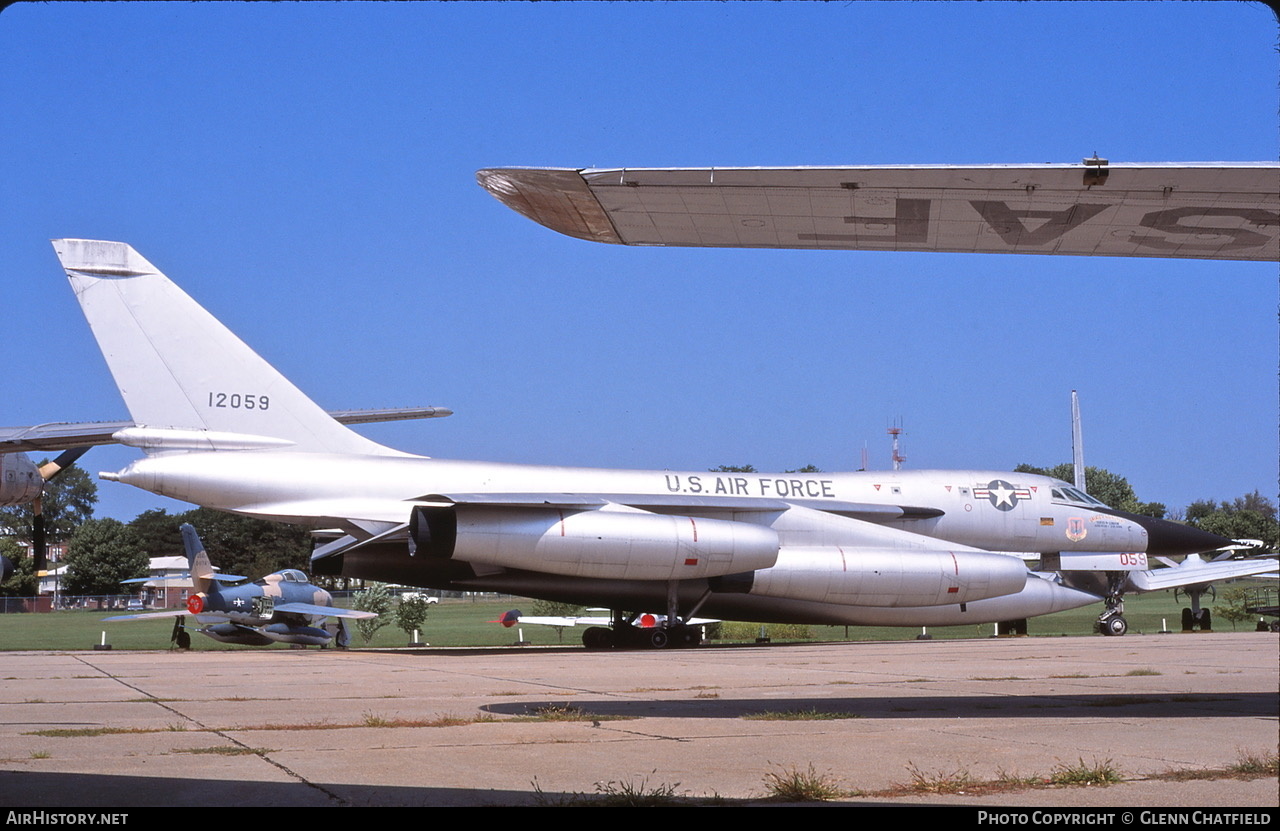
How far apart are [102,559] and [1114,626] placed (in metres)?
71.5

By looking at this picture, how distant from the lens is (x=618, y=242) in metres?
5.99

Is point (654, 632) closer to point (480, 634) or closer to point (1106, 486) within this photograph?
point (480, 634)

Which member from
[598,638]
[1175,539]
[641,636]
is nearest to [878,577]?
[641,636]

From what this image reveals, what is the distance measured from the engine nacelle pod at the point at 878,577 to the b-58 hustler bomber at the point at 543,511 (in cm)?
3

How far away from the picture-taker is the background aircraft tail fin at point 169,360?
18.2 metres

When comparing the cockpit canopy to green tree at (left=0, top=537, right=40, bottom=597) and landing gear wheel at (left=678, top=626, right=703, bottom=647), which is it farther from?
green tree at (left=0, top=537, right=40, bottom=597)

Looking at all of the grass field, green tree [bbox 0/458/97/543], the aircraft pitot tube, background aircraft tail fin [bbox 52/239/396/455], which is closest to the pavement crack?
background aircraft tail fin [bbox 52/239/396/455]

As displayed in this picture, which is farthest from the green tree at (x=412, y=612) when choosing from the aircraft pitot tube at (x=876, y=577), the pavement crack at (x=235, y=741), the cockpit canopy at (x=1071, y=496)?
the pavement crack at (x=235, y=741)

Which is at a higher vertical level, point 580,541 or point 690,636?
point 580,541

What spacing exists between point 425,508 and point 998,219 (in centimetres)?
1314

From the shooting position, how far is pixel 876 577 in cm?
1919

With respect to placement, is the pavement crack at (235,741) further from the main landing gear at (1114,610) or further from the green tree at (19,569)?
the green tree at (19,569)

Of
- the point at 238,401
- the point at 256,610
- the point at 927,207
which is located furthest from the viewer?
the point at 256,610
